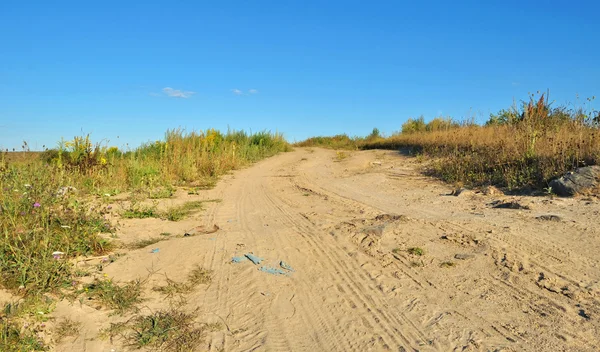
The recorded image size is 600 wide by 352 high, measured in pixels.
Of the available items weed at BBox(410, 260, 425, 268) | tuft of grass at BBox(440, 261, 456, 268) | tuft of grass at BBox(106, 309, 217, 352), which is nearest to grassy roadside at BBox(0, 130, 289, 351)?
tuft of grass at BBox(106, 309, 217, 352)

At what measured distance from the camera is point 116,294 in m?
3.71

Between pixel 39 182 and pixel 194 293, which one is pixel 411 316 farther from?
pixel 39 182

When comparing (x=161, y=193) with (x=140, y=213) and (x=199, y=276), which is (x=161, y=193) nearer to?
(x=140, y=213)

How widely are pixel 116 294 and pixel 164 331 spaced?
0.84 metres

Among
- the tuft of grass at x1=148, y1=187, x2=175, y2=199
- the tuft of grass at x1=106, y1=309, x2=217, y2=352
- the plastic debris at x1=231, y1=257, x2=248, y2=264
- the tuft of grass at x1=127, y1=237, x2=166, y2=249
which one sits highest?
the tuft of grass at x1=148, y1=187, x2=175, y2=199

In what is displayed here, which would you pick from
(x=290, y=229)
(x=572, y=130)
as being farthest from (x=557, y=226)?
(x=572, y=130)

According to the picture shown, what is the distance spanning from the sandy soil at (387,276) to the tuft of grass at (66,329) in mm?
68

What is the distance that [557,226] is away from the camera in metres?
5.19

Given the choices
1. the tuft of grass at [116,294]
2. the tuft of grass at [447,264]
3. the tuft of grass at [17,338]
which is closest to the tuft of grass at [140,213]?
the tuft of grass at [116,294]

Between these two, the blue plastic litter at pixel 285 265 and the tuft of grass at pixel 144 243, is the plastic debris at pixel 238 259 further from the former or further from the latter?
the tuft of grass at pixel 144 243

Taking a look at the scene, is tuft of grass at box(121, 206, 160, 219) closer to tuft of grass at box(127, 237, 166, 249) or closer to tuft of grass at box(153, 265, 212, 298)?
tuft of grass at box(127, 237, 166, 249)

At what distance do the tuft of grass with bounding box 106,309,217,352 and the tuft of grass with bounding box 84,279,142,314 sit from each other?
27cm

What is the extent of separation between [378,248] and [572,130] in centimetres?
711

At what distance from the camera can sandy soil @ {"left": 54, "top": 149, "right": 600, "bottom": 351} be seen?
3023mm
